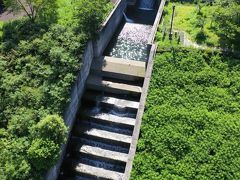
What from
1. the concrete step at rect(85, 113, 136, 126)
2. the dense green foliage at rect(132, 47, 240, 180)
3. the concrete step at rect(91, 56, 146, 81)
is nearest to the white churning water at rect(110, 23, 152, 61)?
the concrete step at rect(91, 56, 146, 81)

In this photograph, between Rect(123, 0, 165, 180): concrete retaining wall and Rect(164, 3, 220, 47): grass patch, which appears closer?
Rect(123, 0, 165, 180): concrete retaining wall

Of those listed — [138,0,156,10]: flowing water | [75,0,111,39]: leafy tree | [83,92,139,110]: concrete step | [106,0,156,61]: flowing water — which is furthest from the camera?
[138,0,156,10]: flowing water

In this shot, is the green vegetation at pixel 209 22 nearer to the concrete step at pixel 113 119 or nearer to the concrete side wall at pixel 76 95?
the concrete side wall at pixel 76 95

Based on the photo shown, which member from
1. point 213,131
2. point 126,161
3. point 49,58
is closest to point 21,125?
point 49,58

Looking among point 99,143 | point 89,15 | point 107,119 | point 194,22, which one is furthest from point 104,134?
point 194,22

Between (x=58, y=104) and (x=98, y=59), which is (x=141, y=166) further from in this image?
(x=98, y=59)

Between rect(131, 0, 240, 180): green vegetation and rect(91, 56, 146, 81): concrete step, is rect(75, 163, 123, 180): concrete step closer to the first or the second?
rect(131, 0, 240, 180): green vegetation

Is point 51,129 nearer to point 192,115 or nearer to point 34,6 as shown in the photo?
point 192,115
